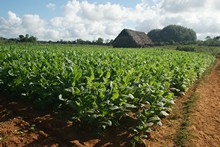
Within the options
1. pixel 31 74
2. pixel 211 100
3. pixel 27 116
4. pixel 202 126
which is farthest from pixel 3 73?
pixel 211 100

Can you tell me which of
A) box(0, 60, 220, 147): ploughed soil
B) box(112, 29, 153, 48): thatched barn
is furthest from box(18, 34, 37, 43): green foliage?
box(0, 60, 220, 147): ploughed soil

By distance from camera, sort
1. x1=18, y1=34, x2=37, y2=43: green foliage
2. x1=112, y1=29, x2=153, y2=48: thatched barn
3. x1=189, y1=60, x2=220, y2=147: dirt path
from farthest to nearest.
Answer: x1=18, y1=34, x2=37, y2=43: green foliage < x1=112, y1=29, x2=153, y2=48: thatched barn < x1=189, y1=60, x2=220, y2=147: dirt path

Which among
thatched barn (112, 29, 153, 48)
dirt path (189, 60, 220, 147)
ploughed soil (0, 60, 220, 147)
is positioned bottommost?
dirt path (189, 60, 220, 147)

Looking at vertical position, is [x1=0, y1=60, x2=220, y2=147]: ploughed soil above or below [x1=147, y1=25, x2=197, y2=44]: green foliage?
below

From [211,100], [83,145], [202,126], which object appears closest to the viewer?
[83,145]

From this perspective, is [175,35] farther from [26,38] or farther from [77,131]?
[77,131]

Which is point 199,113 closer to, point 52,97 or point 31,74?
point 52,97

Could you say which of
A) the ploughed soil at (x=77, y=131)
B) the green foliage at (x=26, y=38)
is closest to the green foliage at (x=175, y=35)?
the green foliage at (x=26, y=38)

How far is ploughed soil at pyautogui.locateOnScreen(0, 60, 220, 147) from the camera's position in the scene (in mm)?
4061

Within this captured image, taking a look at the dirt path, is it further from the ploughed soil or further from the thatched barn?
the thatched barn

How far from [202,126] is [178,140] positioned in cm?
116

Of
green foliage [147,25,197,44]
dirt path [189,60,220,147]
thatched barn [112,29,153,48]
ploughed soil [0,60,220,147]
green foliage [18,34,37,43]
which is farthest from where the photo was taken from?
green foliage [147,25,197,44]

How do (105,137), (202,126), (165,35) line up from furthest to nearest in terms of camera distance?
(165,35)
(202,126)
(105,137)

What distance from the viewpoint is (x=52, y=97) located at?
5129 mm
